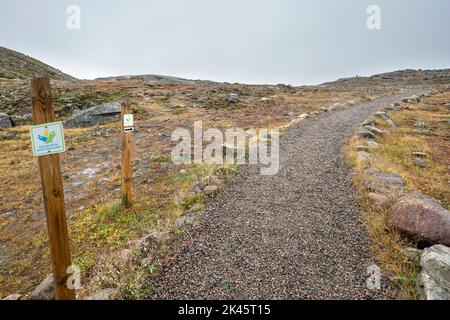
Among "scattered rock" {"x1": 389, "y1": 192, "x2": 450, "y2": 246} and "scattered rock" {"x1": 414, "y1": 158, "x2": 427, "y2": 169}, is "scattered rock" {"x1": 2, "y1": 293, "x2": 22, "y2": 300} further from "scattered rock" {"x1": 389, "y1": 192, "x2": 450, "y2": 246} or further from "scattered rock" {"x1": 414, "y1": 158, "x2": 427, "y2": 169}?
"scattered rock" {"x1": 414, "y1": 158, "x2": 427, "y2": 169}

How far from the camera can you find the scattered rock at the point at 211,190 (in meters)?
8.53

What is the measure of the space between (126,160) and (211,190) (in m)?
2.77

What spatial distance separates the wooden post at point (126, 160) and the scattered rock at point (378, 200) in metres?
6.99

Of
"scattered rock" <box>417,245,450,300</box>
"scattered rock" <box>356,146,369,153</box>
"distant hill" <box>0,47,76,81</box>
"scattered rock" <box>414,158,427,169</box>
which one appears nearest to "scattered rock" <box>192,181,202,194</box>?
"scattered rock" <box>417,245,450,300</box>

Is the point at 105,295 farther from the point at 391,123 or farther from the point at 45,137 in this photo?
the point at 391,123

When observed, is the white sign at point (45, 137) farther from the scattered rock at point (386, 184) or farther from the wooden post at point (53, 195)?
the scattered rock at point (386, 184)

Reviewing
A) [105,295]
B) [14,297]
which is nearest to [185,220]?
[105,295]

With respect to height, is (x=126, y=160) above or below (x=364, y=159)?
above

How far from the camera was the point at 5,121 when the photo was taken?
82.0 feet

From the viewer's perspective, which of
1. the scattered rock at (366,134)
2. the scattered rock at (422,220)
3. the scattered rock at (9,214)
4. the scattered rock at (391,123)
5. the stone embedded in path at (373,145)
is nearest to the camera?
the scattered rock at (422,220)

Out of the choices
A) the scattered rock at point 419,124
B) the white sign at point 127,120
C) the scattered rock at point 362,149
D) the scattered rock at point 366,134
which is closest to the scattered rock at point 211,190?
the white sign at point 127,120

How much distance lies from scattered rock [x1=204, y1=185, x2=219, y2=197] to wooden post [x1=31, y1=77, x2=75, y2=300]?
184 inches

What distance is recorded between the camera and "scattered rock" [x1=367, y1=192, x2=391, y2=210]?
278 inches
